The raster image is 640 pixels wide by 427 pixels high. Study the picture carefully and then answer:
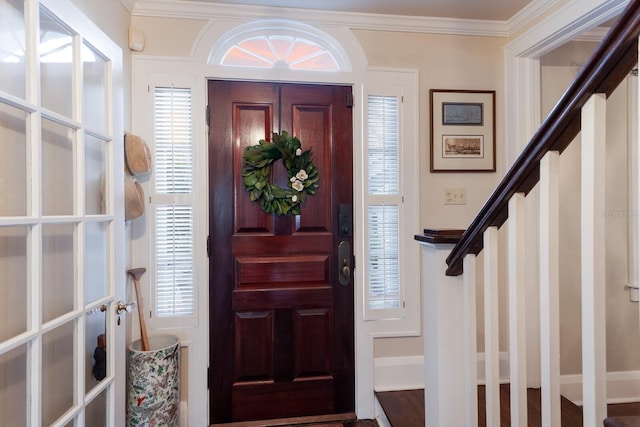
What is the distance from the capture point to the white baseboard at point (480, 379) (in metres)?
2.26

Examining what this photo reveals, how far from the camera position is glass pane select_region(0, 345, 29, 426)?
3.40 ft

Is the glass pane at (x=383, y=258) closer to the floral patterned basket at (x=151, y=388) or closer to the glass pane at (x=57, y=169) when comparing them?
the floral patterned basket at (x=151, y=388)

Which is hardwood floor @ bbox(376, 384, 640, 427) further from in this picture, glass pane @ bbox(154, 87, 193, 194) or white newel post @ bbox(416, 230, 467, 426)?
glass pane @ bbox(154, 87, 193, 194)

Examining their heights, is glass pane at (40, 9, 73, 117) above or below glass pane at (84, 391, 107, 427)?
above

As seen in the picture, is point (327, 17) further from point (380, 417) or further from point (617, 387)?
point (617, 387)

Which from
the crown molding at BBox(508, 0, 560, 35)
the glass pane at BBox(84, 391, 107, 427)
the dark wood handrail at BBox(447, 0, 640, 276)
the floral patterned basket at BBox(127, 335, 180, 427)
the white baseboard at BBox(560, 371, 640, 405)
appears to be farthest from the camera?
the white baseboard at BBox(560, 371, 640, 405)

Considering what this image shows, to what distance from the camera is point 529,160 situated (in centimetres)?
86

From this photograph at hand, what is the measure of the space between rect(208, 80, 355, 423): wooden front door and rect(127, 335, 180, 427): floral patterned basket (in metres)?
0.32

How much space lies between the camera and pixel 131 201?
6.12ft

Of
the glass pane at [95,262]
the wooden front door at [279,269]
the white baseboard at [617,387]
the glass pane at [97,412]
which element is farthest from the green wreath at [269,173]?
the white baseboard at [617,387]

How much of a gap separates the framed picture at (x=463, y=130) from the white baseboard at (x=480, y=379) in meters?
1.25

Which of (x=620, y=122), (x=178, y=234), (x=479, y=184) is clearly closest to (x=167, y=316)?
(x=178, y=234)

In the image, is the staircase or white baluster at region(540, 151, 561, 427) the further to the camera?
white baluster at region(540, 151, 561, 427)

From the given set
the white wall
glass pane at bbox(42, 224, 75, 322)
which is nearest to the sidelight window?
the white wall
